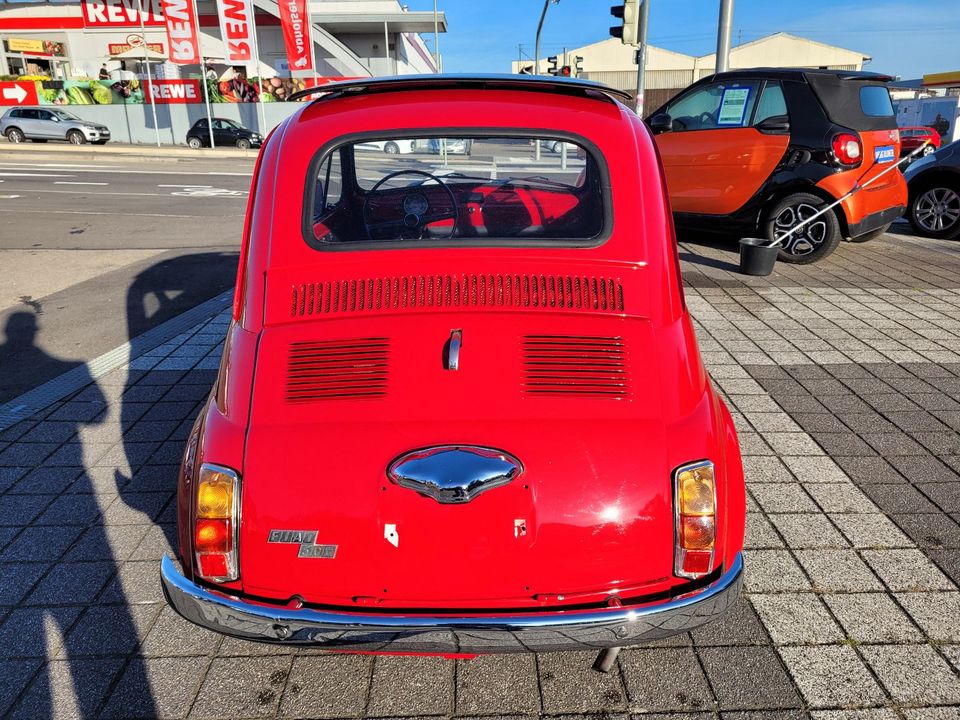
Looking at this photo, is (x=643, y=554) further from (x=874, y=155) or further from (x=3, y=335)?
(x=874, y=155)

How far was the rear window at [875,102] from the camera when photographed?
26.9ft

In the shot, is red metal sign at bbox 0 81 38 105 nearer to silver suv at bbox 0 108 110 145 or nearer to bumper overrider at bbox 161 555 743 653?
silver suv at bbox 0 108 110 145

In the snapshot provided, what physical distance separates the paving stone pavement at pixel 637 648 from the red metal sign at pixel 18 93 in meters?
37.5

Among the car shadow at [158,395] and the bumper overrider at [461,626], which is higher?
the bumper overrider at [461,626]

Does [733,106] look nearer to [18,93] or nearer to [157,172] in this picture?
[157,172]

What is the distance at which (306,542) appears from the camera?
202 cm

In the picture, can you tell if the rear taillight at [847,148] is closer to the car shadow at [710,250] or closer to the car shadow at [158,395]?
the car shadow at [710,250]

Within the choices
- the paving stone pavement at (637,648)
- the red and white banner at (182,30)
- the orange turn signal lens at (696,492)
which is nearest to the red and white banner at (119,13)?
the red and white banner at (182,30)

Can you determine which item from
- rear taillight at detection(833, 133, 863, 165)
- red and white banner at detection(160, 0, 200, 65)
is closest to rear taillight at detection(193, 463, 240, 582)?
rear taillight at detection(833, 133, 863, 165)

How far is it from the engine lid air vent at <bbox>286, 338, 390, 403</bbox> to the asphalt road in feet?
12.4

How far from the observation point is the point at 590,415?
2.12 meters

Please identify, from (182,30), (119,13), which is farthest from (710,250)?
(119,13)

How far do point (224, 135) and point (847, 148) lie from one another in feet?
90.0

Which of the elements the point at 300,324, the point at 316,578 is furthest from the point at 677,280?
the point at 316,578
